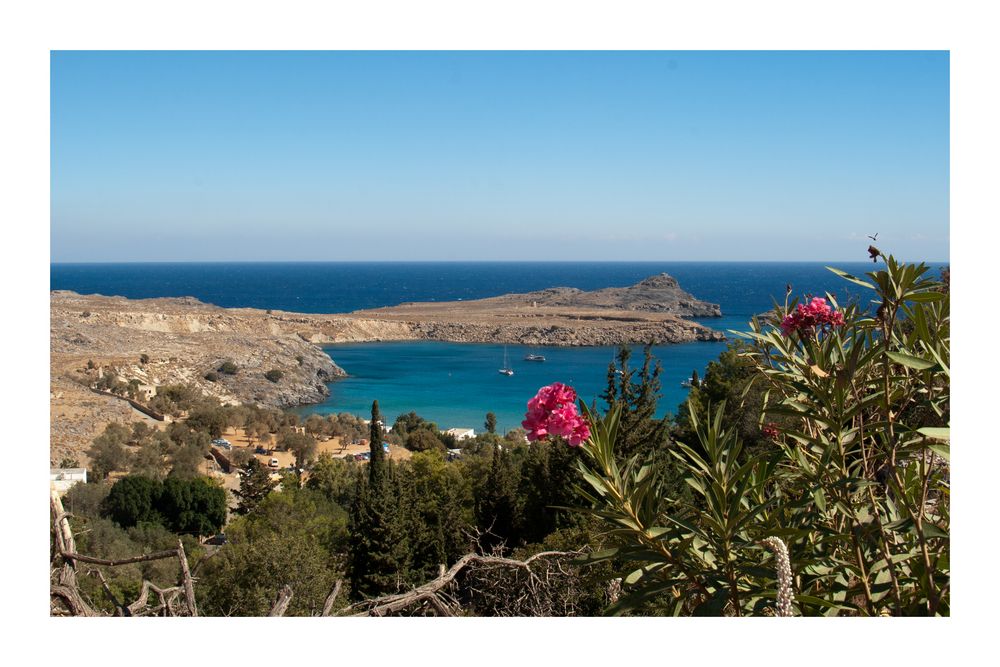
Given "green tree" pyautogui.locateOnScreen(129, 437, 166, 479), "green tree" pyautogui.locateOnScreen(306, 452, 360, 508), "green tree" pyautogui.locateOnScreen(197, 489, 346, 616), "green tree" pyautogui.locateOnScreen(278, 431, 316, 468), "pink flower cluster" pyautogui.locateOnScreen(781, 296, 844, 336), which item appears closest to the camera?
"pink flower cluster" pyautogui.locateOnScreen(781, 296, 844, 336)

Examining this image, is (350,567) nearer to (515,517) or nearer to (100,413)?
(515,517)

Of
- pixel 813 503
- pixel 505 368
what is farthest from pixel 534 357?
pixel 813 503

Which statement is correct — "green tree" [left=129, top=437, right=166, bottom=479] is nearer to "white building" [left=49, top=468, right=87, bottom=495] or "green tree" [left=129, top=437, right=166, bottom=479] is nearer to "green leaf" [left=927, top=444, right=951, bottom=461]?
"white building" [left=49, top=468, right=87, bottom=495]

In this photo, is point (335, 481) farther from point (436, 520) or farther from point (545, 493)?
point (545, 493)

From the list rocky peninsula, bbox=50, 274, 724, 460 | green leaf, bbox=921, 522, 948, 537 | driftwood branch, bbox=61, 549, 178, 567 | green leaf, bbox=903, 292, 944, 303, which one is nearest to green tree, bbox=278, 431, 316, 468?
rocky peninsula, bbox=50, 274, 724, 460

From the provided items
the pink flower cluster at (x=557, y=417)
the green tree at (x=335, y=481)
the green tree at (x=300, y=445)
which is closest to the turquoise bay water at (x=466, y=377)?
the green tree at (x=300, y=445)
